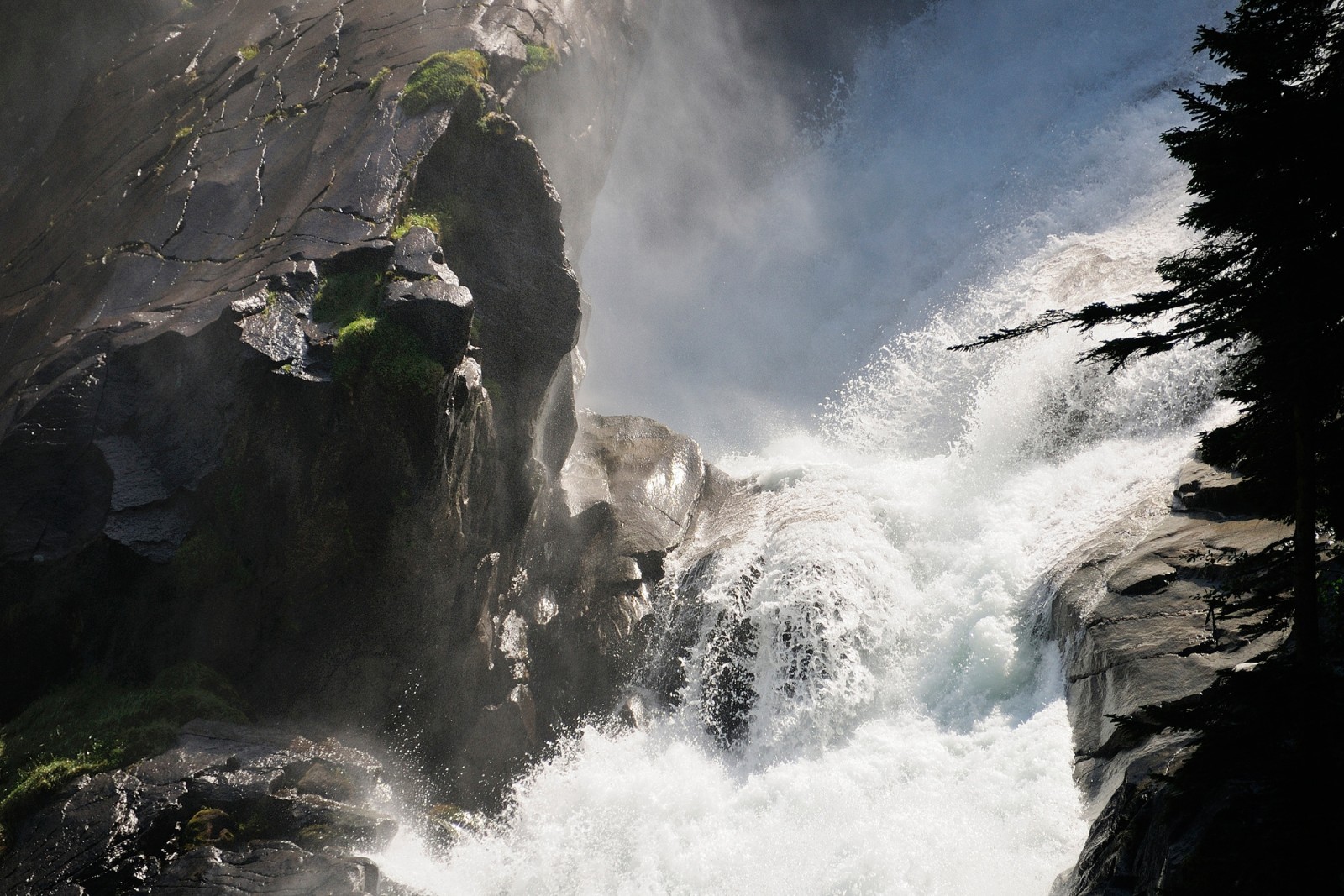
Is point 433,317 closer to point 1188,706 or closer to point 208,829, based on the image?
point 208,829

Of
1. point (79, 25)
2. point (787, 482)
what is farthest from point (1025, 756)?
point (79, 25)

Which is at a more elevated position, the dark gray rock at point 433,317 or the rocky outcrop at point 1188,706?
the dark gray rock at point 433,317

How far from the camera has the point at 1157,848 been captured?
17.6ft

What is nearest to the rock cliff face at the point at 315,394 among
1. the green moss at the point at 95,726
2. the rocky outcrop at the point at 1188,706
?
the green moss at the point at 95,726

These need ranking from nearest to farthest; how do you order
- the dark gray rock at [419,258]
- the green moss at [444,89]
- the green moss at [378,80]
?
the dark gray rock at [419,258]
the green moss at [444,89]
the green moss at [378,80]

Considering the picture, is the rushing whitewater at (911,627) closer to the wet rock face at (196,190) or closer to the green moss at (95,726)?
the green moss at (95,726)

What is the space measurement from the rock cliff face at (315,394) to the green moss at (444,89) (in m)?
0.04

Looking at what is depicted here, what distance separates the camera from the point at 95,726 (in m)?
8.69

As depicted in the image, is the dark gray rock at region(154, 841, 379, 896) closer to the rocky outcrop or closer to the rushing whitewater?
the rushing whitewater

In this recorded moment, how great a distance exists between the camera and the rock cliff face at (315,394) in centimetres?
934

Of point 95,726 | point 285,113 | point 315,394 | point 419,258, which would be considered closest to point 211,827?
point 95,726

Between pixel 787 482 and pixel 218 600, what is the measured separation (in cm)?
931

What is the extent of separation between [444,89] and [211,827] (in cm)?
915

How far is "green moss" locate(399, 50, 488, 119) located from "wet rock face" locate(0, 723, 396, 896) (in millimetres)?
8100
